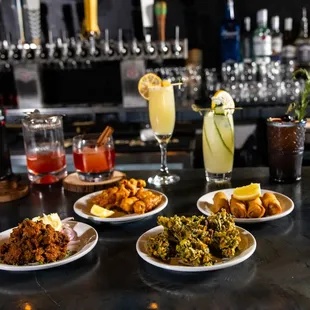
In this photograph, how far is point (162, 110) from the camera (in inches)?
65.6

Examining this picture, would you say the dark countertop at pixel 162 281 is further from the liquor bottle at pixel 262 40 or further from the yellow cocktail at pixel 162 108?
the liquor bottle at pixel 262 40

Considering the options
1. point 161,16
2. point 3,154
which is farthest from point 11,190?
point 161,16

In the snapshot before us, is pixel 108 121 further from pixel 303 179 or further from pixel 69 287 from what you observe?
pixel 69 287

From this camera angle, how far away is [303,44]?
356 cm

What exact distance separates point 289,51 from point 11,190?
273 cm

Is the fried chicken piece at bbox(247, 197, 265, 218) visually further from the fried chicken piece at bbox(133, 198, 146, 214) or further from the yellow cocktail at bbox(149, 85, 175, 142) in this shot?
the yellow cocktail at bbox(149, 85, 175, 142)

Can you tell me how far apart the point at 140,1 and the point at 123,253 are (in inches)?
117

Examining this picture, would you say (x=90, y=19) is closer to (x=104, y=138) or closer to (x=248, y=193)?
(x=104, y=138)

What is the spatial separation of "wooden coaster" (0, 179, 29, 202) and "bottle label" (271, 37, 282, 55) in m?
2.56

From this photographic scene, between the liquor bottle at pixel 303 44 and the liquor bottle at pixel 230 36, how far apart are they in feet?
1.57

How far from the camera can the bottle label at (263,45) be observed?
11.3 feet

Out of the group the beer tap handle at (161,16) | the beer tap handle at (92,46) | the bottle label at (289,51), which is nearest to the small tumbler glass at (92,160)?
the beer tap handle at (92,46)

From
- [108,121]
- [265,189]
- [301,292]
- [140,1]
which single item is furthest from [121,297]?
[140,1]

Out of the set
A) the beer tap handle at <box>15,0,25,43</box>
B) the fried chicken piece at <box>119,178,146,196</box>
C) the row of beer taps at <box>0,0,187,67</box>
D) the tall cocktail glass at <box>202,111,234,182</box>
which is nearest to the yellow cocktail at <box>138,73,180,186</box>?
the tall cocktail glass at <box>202,111,234,182</box>
